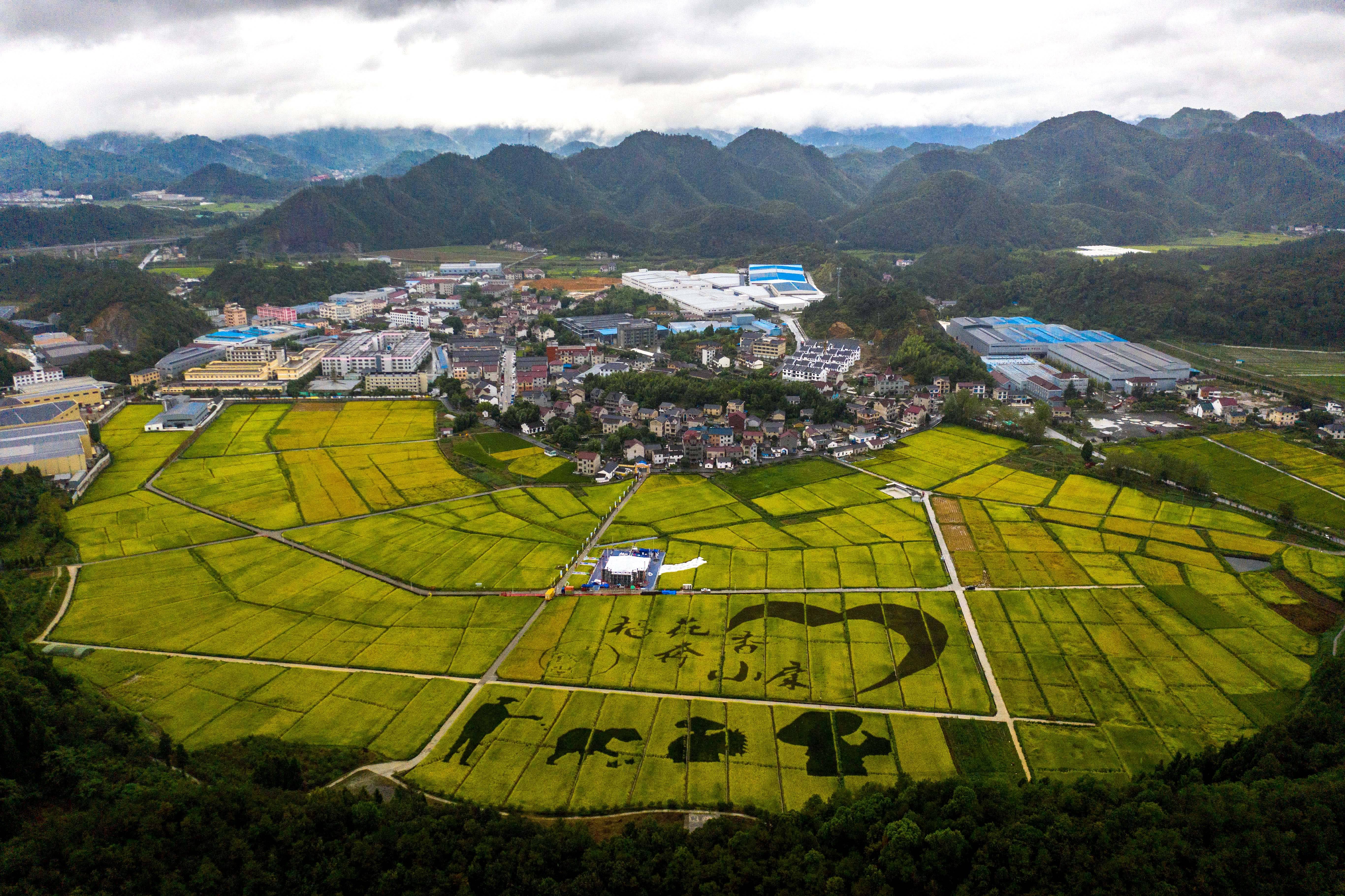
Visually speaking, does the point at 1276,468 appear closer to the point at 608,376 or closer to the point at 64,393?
the point at 608,376

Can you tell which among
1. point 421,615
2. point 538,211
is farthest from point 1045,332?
point 538,211

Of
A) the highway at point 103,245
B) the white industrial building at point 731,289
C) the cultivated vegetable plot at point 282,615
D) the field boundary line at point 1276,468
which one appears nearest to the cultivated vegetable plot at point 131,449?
the cultivated vegetable plot at point 282,615

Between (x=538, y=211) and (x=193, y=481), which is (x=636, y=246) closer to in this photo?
(x=538, y=211)

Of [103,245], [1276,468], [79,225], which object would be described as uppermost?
[79,225]

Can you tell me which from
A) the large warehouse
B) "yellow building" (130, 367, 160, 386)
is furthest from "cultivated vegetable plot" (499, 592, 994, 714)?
"yellow building" (130, 367, 160, 386)

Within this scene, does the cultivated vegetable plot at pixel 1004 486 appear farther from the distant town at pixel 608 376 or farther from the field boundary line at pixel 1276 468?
the field boundary line at pixel 1276 468

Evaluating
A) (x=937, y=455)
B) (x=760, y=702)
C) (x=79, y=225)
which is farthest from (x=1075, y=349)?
(x=79, y=225)
